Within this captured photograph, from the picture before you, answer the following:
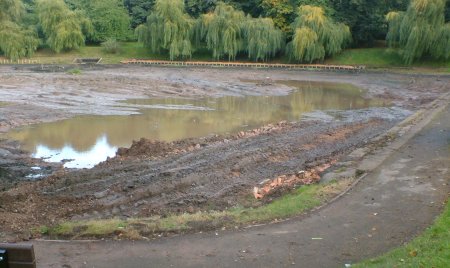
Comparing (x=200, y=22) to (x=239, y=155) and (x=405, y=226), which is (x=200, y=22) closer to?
(x=239, y=155)

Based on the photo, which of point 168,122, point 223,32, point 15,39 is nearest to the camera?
point 168,122

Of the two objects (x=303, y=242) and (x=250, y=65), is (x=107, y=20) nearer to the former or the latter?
(x=250, y=65)

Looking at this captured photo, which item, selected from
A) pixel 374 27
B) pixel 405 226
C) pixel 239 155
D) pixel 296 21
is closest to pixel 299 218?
pixel 405 226

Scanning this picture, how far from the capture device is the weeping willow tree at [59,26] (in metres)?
64.2

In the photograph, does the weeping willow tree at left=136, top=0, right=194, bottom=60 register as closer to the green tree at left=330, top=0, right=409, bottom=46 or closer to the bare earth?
the green tree at left=330, top=0, right=409, bottom=46

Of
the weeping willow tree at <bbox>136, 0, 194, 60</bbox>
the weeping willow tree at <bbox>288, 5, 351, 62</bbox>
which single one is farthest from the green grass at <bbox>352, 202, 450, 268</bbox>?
the weeping willow tree at <bbox>136, 0, 194, 60</bbox>

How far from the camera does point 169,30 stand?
202 ft

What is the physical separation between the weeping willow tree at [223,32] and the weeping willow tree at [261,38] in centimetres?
113

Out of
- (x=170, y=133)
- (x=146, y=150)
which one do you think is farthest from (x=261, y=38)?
(x=146, y=150)

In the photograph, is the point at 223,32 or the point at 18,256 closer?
the point at 18,256

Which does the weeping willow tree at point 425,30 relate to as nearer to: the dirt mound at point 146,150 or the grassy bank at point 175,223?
the dirt mound at point 146,150

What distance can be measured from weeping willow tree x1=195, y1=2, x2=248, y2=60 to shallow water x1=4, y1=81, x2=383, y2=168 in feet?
70.4

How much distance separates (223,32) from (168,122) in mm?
35373

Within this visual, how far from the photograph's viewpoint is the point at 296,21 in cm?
5809
